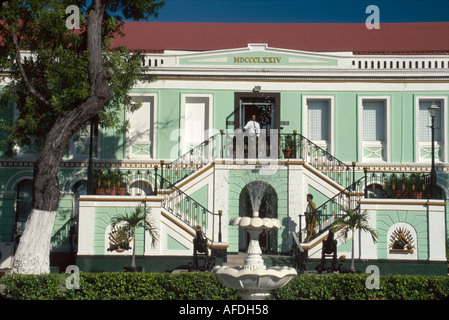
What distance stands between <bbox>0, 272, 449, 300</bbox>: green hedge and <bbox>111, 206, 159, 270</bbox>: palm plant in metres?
3.58

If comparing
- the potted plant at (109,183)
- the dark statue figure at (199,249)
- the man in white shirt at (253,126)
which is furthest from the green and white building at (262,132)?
the dark statue figure at (199,249)

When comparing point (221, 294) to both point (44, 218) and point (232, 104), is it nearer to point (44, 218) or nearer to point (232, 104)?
point (44, 218)

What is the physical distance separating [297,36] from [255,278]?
18.0 m

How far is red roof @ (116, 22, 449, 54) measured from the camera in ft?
89.9

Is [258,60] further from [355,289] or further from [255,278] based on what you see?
[255,278]

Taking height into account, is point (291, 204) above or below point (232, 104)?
below

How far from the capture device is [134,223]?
1911 cm

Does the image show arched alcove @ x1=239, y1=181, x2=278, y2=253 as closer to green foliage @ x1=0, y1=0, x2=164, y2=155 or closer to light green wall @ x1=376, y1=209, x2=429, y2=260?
light green wall @ x1=376, y1=209, x2=429, y2=260

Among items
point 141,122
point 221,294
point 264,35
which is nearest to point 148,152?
point 141,122

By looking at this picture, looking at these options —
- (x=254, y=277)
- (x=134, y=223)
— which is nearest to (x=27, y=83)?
(x=134, y=223)

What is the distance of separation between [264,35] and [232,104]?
19.6 ft

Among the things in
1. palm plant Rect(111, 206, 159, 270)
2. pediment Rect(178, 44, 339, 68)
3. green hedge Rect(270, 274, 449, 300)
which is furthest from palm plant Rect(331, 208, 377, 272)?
pediment Rect(178, 44, 339, 68)

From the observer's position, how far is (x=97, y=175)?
22297 mm

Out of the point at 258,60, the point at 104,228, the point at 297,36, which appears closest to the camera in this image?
the point at 104,228
